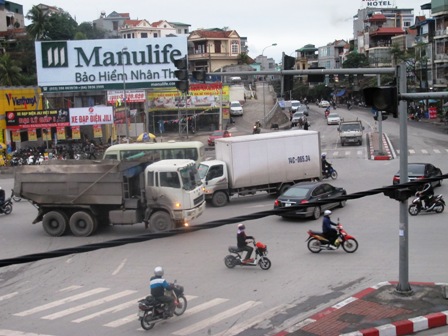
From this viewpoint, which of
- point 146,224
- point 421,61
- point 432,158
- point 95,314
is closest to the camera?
point 95,314

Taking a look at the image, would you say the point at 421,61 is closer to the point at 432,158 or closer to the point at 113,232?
the point at 432,158

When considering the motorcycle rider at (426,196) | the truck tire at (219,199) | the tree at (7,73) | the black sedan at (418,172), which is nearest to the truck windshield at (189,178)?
the truck tire at (219,199)

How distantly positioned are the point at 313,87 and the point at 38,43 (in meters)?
43.3

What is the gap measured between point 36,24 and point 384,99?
71.8 meters

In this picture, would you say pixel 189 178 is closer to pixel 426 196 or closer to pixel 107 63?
pixel 426 196

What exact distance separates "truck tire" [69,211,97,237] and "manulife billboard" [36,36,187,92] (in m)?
30.0

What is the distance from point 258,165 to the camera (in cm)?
2327

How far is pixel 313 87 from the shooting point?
259 feet

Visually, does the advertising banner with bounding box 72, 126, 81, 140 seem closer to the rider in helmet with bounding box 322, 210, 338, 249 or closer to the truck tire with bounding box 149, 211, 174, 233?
the truck tire with bounding box 149, 211, 174, 233

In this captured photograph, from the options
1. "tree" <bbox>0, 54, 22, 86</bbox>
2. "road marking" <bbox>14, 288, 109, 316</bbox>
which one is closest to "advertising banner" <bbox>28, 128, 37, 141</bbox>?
"tree" <bbox>0, 54, 22, 86</bbox>

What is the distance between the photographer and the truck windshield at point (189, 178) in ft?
59.9

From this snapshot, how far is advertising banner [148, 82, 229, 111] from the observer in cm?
4878

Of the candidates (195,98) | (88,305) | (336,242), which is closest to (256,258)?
(336,242)

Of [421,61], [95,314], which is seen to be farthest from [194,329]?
[421,61]
